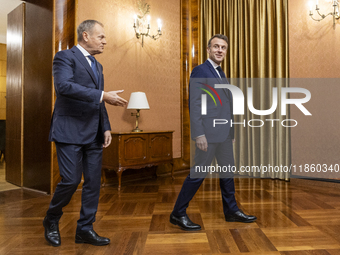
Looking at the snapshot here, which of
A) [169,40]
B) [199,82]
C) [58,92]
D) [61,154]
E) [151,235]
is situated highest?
[169,40]

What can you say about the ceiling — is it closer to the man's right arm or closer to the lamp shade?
the lamp shade

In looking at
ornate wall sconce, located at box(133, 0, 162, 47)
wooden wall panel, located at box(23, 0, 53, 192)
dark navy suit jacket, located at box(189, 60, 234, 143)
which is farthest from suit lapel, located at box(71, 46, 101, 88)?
ornate wall sconce, located at box(133, 0, 162, 47)

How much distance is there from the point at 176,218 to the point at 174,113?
274cm

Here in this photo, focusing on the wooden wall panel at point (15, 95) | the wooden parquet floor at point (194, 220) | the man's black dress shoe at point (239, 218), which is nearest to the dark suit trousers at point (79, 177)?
the wooden parquet floor at point (194, 220)

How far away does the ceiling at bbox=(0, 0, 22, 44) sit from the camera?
455 cm

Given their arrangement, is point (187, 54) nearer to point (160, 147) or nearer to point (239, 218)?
point (160, 147)

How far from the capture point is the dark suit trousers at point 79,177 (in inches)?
67.9

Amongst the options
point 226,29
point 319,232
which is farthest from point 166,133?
point 319,232

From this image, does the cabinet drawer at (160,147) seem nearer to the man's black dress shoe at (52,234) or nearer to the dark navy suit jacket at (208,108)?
the dark navy suit jacket at (208,108)

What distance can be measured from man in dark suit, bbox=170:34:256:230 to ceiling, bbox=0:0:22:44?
3.23 meters

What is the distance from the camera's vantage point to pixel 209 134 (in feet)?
6.85

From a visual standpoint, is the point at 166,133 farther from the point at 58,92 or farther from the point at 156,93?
the point at 58,92

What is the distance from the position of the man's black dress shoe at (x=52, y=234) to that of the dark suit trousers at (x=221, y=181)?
A: 0.80 metres

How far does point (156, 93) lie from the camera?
4.44 metres
